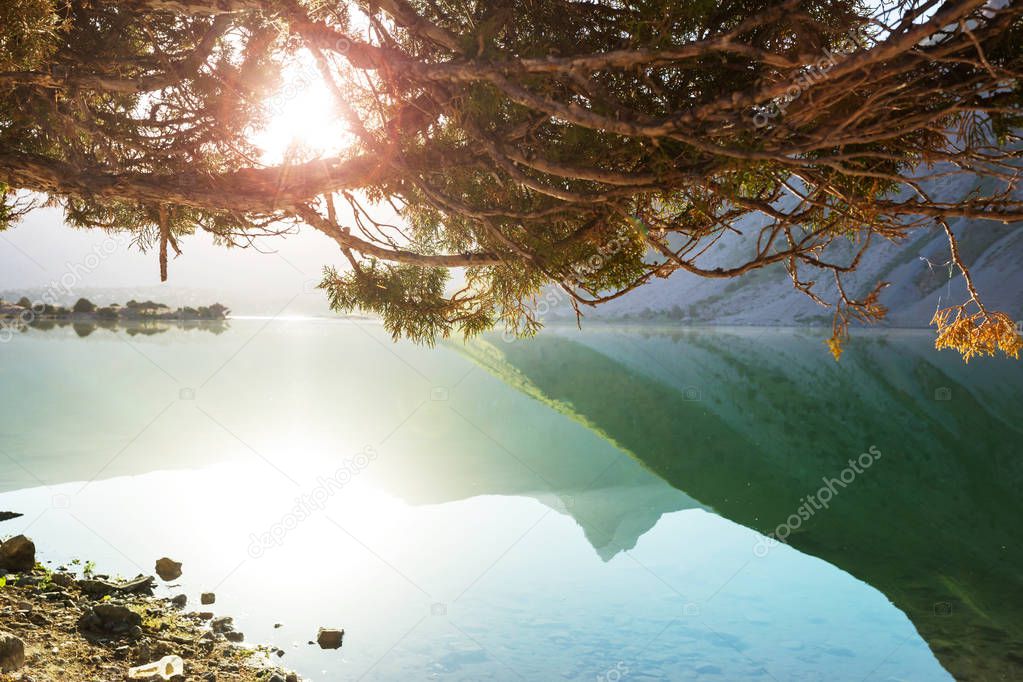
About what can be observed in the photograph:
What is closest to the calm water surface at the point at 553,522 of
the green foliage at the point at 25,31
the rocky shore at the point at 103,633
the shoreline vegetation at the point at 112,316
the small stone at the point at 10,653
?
the rocky shore at the point at 103,633

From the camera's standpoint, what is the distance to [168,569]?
624cm

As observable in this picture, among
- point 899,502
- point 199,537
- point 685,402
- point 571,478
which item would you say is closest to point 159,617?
point 199,537

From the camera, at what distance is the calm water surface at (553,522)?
5684 mm

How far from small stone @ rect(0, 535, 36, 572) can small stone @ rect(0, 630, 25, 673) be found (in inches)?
86.6

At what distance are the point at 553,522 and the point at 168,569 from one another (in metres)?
4.66

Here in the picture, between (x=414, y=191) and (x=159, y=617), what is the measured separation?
3.72 m

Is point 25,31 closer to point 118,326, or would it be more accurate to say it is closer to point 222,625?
point 222,625

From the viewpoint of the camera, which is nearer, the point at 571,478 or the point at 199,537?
the point at 199,537

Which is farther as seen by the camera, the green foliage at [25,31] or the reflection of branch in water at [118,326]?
the reflection of branch in water at [118,326]

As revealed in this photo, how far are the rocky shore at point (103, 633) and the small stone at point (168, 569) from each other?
33cm

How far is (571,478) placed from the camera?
12.7m

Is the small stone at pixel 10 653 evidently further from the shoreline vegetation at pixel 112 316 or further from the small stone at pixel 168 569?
the shoreline vegetation at pixel 112 316

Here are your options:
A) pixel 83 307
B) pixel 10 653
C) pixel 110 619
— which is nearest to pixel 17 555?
pixel 110 619

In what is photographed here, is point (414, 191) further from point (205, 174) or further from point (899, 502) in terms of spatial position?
point (899, 502)
